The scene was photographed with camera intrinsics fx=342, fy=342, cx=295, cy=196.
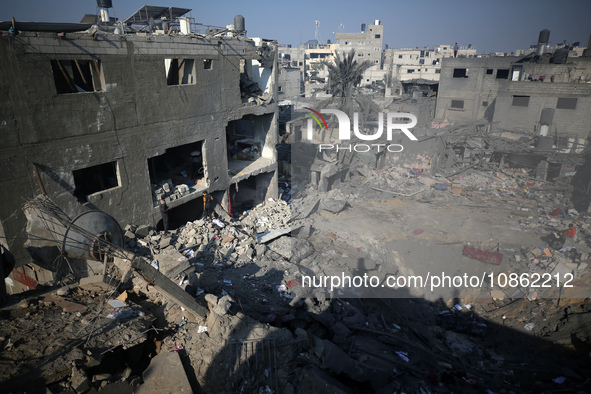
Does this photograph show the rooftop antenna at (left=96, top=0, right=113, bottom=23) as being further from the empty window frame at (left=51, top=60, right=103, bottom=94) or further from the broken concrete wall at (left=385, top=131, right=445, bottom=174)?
the broken concrete wall at (left=385, top=131, right=445, bottom=174)

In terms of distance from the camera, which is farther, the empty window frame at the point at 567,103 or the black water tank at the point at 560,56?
the black water tank at the point at 560,56

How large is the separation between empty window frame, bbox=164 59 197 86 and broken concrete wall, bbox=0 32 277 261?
26 cm

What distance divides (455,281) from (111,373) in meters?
11.0

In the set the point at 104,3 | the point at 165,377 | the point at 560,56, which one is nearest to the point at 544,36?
the point at 560,56

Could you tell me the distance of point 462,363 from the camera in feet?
27.8

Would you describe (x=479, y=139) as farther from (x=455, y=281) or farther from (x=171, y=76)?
(x=171, y=76)

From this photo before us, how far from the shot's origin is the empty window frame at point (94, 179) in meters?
11.2

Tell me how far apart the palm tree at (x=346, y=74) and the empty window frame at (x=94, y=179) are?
66.5ft

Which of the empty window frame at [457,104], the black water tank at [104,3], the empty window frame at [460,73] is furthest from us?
the empty window frame at [457,104]

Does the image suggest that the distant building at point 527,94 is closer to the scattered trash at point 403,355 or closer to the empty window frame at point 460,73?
the empty window frame at point 460,73

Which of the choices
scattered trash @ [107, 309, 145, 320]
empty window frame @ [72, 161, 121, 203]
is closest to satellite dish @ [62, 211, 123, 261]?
scattered trash @ [107, 309, 145, 320]

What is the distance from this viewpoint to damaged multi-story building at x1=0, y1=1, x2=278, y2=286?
8.14 metres

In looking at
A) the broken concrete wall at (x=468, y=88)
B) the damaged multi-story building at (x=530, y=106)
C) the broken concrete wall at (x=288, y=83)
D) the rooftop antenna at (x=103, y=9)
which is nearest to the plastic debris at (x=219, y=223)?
the rooftop antenna at (x=103, y=9)

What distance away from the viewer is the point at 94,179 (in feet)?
37.3
